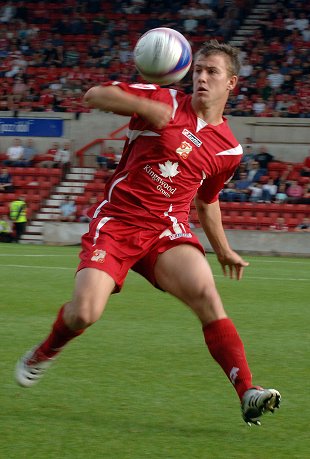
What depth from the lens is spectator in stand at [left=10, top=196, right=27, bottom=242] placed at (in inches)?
924

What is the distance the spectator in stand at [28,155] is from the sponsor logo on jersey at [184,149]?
21640 millimetres

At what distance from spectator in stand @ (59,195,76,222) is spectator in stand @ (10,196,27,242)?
105 centimetres

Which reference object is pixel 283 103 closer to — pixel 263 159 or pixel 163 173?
pixel 263 159

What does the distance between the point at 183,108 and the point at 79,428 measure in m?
1.84

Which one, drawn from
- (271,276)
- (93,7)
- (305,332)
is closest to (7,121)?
(93,7)

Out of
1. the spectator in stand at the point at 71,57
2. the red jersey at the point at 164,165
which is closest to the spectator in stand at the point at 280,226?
the spectator in stand at the point at 71,57

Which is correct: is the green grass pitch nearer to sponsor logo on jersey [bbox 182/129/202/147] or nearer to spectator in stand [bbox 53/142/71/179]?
sponsor logo on jersey [bbox 182/129/202/147]

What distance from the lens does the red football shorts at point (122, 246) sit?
5090 mm

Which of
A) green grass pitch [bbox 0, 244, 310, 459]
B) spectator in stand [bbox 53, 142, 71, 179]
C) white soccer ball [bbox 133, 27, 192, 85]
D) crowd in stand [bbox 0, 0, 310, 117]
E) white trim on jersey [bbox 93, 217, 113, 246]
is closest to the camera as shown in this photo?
green grass pitch [bbox 0, 244, 310, 459]

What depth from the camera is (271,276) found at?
14664 millimetres

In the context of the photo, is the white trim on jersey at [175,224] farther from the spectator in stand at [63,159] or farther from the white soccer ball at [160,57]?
the spectator in stand at [63,159]

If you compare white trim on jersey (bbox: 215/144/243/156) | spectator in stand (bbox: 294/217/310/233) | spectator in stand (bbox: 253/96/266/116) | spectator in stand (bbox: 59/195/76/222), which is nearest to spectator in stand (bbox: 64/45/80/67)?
spectator in stand (bbox: 253/96/266/116)

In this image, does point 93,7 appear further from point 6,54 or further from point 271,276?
point 271,276

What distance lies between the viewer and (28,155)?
26.8 m
